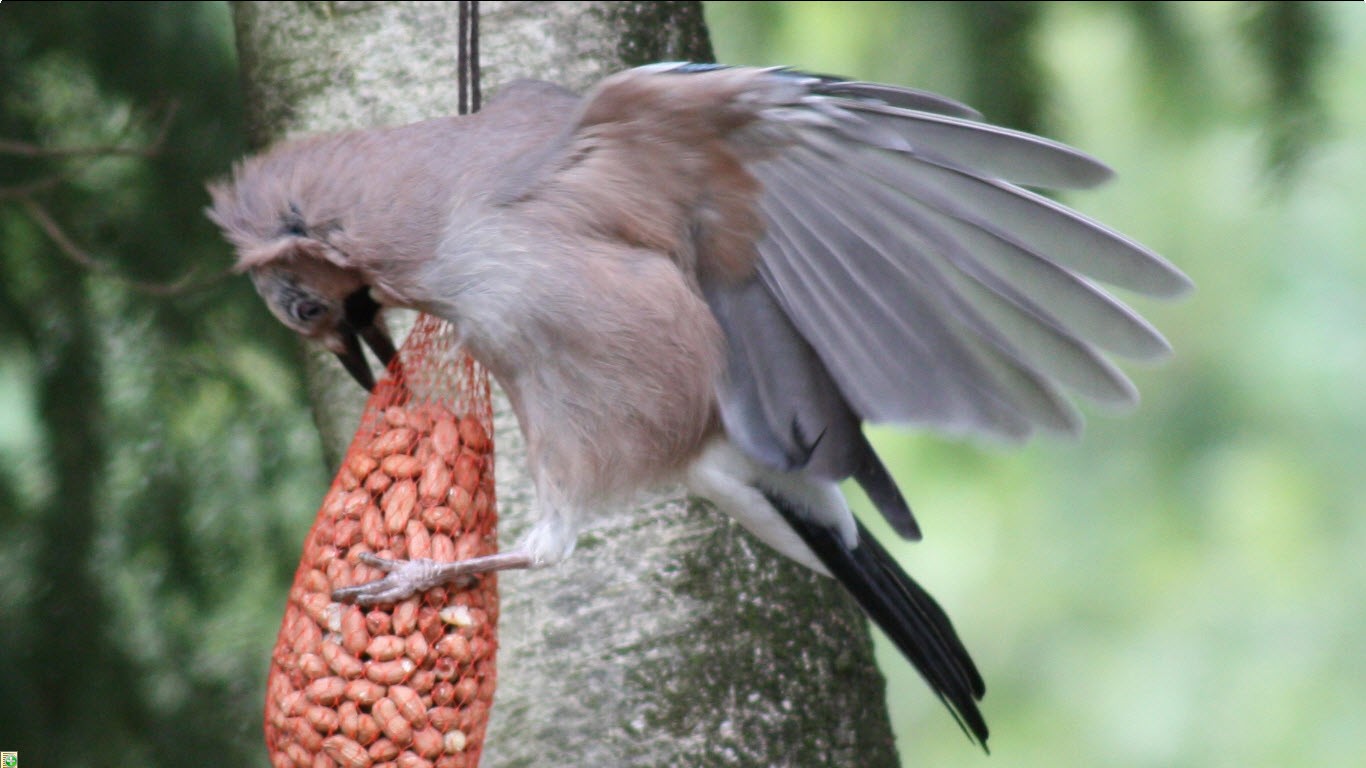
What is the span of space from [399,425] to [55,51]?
1.08 metres

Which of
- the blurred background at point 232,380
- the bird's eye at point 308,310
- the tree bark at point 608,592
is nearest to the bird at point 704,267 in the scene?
the bird's eye at point 308,310

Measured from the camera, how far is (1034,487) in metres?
3.26

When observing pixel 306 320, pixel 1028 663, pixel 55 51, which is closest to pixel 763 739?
pixel 306 320

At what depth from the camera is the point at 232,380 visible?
230 centimetres

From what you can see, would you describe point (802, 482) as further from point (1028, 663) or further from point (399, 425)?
point (1028, 663)

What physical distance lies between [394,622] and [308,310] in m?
0.43

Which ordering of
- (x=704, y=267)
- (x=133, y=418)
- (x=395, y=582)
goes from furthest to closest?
(x=133, y=418) → (x=704, y=267) → (x=395, y=582)

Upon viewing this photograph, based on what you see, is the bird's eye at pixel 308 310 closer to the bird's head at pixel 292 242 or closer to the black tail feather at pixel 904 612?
the bird's head at pixel 292 242

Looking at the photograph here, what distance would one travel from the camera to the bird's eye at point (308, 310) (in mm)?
1694

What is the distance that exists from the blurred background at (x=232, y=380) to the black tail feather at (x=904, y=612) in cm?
44

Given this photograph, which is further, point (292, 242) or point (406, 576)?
point (292, 242)

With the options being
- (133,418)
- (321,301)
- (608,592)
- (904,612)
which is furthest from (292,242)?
(904,612)

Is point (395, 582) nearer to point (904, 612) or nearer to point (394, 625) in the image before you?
point (394, 625)

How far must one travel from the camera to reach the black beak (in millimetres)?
1745
